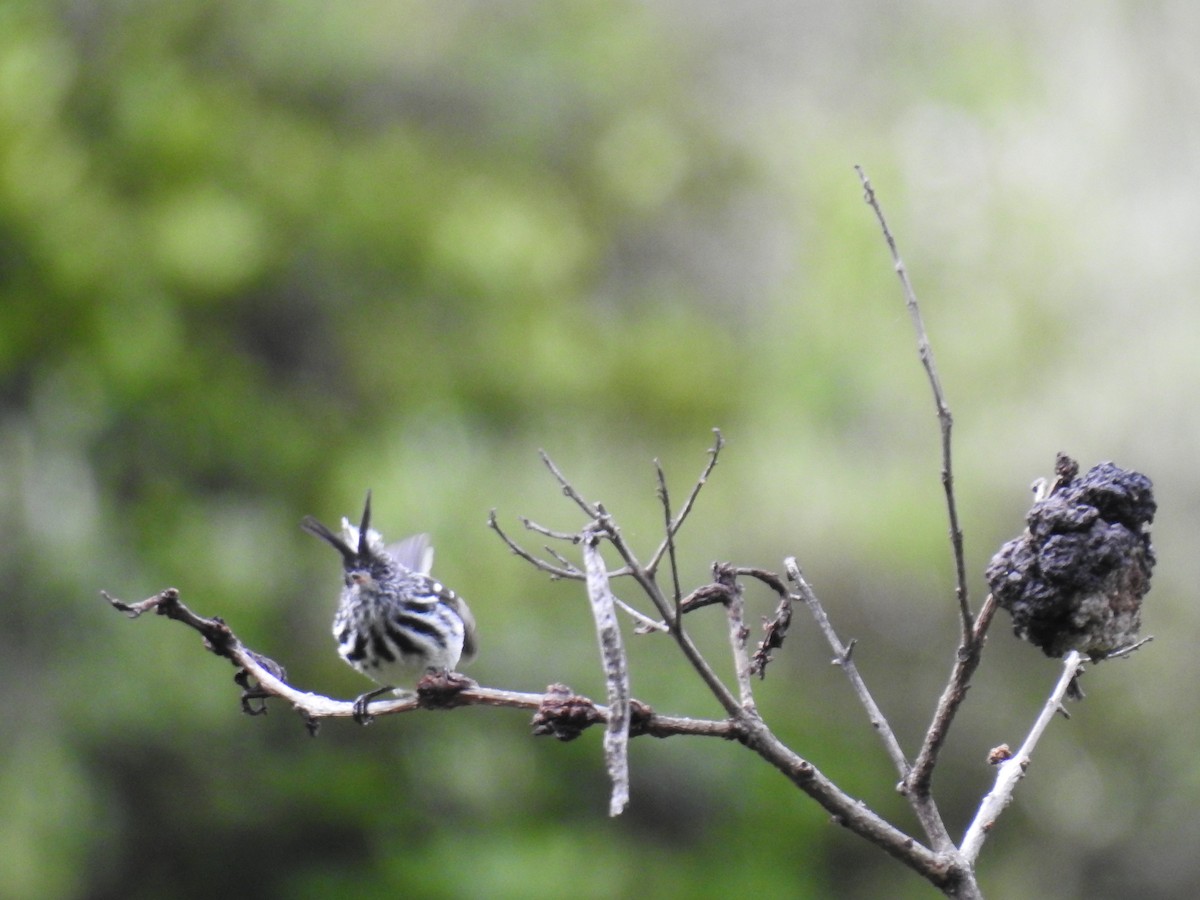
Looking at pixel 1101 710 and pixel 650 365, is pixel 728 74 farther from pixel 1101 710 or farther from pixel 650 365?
pixel 1101 710

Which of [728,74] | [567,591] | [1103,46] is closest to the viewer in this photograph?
[567,591]

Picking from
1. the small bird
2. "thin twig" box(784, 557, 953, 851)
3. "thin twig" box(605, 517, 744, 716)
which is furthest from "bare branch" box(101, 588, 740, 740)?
the small bird

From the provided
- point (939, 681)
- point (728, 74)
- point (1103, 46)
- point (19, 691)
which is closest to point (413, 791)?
point (19, 691)

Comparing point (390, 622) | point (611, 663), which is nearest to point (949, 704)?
point (611, 663)

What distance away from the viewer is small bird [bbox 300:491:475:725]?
8.06 feet

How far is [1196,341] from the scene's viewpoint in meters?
7.00

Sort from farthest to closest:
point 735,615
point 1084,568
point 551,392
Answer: point 551,392 < point 735,615 < point 1084,568

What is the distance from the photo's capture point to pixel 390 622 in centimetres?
246

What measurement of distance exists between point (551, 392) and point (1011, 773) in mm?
6633

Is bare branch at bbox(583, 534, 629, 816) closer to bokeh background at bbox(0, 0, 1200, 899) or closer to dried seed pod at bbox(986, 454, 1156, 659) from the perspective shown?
dried seed pod at bbox(986, 454, 1156, 659)

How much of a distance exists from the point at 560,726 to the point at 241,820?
5907 millimetres

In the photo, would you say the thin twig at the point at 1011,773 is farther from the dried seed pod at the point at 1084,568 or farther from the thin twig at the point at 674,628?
the thin twig at the point at 674,628

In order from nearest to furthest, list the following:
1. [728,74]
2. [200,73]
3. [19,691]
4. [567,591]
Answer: [19,691] → [567,591] → [200,73] → [728,74]

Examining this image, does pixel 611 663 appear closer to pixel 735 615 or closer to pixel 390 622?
pixel 735 615
